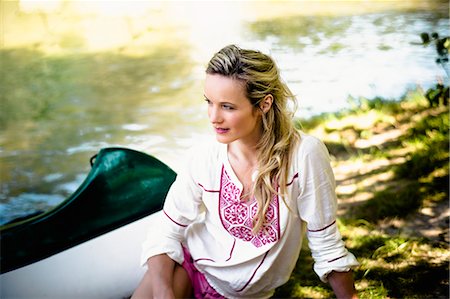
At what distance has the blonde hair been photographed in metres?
1.46

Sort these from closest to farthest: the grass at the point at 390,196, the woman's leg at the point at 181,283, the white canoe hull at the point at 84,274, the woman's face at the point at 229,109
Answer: the woman's face at the point at 229,109, the woman's leg at the point at 181,283, the white canoe hull at the point at 84,274, the grass at the point at 390,196

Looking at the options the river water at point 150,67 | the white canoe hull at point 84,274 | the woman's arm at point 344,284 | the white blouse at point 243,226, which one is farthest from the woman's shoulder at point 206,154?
the river water at point 150,67

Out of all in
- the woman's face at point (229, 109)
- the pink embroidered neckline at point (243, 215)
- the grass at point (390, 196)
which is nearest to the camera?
the woman's face at point (229, 109)

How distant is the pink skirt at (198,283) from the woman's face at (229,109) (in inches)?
15.1

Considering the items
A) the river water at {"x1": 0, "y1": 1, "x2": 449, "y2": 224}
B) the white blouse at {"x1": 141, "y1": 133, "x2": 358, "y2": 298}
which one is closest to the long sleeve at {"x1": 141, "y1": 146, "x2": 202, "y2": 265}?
the white blouse at {"x1": 141, "y1": 133, "x2": 358, "y2": 298}

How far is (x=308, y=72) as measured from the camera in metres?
4.67

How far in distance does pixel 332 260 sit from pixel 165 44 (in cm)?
438

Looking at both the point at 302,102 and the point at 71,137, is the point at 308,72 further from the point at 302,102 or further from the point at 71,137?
the point at 71,137

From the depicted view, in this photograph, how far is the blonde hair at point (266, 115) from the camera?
1.46m

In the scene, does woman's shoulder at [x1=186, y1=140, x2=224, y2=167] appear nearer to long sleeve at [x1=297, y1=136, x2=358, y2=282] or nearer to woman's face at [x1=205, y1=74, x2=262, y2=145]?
woman's face at [x1=205, y1=74, x2=262, y2=145]

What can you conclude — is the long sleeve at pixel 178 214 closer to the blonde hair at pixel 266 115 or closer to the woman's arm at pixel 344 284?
the blonde hair at pixel 266 115

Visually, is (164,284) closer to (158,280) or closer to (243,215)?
(158,280)

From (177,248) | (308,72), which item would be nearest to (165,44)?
(308,72)

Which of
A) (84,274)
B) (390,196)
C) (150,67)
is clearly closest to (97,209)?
(84,274)
